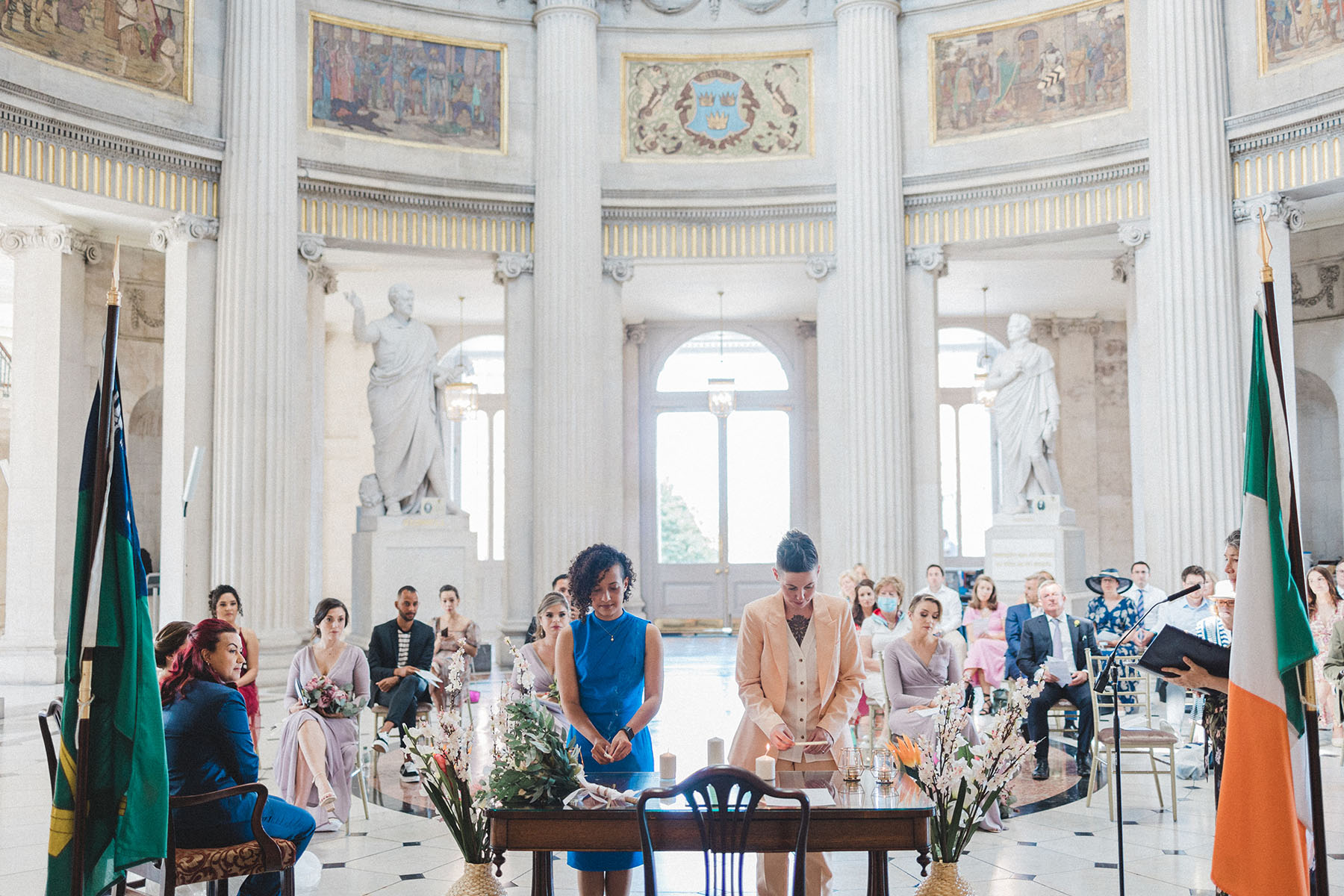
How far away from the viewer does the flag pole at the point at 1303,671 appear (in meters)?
2.99

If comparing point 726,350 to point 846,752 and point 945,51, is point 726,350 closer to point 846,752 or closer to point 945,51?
point 945,51

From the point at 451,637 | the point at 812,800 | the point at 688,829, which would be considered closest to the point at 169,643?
the point at 688,829

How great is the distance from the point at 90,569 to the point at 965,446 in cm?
1829

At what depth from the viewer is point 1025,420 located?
12.7 m

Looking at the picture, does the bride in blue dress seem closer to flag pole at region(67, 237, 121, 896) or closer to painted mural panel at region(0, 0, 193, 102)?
flag pole at region(67, 237, 121, 896)

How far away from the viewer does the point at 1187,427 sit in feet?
38.4

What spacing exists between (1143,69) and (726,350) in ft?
29.6

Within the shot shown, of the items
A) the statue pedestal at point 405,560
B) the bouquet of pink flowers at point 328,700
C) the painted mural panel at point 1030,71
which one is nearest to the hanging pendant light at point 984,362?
the painted mural panel at point 1030,71

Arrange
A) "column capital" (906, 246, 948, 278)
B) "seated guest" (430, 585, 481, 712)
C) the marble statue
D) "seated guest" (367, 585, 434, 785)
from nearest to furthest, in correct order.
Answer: "seated guest" (367, 585, 434, 785)
"seated guest" (430, 585, 481, 712)
the marble statue
"column capital" (906, 246, 948, 278)

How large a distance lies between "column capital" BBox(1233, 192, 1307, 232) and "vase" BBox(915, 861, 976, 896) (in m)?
9.43

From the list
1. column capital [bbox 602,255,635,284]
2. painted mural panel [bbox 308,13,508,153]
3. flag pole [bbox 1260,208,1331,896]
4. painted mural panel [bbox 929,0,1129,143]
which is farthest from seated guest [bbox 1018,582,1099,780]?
painted mural panel [bbox 308,13,508,153]

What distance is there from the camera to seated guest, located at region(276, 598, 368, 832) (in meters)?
6.11

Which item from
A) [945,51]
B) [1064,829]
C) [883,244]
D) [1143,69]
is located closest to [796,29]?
[945,51]

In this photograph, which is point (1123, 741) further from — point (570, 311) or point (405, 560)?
point (570, 311)
